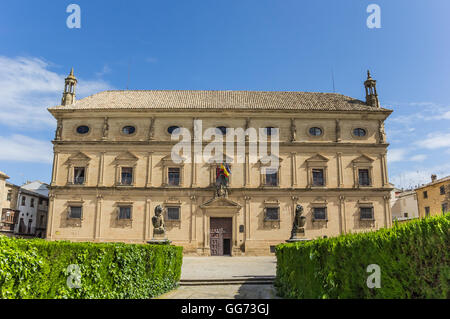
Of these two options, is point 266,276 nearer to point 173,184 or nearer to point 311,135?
point 173,184

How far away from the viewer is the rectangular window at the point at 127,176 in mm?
29594

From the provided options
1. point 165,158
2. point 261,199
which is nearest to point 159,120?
point 165,158

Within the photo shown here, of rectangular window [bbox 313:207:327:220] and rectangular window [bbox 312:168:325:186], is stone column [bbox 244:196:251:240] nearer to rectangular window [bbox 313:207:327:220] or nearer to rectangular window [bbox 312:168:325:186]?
rectangular window [bbox 313:207:327:220]

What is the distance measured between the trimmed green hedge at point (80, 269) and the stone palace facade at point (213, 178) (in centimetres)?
1811

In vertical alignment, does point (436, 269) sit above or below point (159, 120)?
below

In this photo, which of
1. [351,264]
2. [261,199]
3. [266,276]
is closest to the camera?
[351,264]

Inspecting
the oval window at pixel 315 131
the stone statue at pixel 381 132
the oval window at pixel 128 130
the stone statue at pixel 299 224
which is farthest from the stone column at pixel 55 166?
the stone statue at pixel 381 132

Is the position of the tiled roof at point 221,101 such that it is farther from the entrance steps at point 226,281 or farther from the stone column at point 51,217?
the entrance steps at point 226,281

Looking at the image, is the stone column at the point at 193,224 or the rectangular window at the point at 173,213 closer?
the stone column at the point at 193,224

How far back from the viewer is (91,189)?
2916 centimetres

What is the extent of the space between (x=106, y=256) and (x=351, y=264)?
18.0ft

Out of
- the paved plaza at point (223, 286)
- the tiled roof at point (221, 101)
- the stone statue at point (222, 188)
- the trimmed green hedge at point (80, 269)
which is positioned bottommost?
the paved plaza at point (223, 286)

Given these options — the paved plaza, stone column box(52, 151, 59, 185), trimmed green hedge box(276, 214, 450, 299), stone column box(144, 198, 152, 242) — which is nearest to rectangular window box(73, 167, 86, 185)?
stone column box(52, 151, 59, 185)
